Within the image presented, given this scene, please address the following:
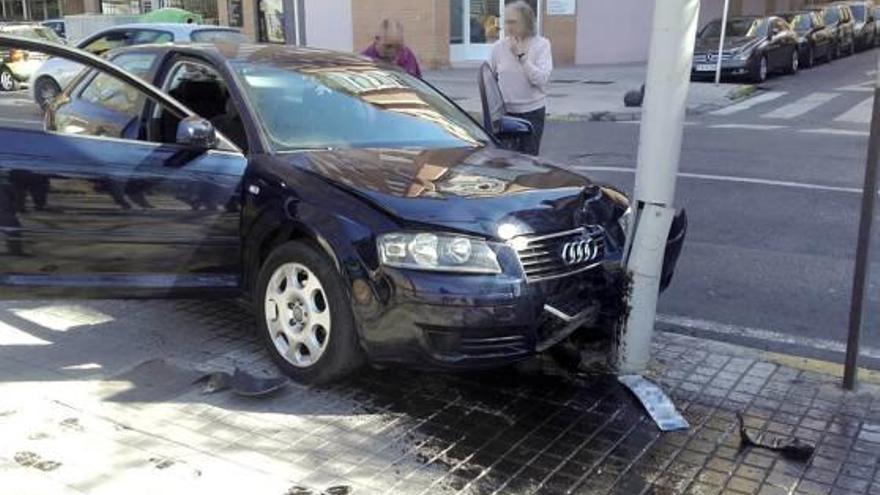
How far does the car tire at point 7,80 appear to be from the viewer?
19.2 metres

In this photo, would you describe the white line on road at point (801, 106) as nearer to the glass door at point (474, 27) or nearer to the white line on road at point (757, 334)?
the glass door at point (474, 27)

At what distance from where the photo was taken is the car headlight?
3.91 meters

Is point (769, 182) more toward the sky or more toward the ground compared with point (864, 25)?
more toward the ground

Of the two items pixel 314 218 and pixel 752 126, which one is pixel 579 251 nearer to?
pixel 314 218

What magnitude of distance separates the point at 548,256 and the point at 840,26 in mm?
28704

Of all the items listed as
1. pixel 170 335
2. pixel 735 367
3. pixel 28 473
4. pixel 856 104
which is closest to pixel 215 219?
pixel 170 335

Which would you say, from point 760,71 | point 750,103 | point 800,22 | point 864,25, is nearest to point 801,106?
point 750,103

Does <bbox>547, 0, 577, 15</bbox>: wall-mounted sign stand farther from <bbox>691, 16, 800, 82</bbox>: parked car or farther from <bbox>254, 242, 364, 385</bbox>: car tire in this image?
<bbox>254, 242, 364, 385</bbox>: car tire

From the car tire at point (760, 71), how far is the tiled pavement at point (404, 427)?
56.7 ft

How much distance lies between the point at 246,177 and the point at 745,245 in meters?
4.19

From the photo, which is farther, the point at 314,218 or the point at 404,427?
the point at 314,218

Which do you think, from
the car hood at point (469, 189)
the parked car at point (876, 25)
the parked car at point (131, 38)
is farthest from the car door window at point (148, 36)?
the parked car at point (876, 25)

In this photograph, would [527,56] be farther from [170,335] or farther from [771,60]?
[771,60]

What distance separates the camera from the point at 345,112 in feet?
A: 16.6
